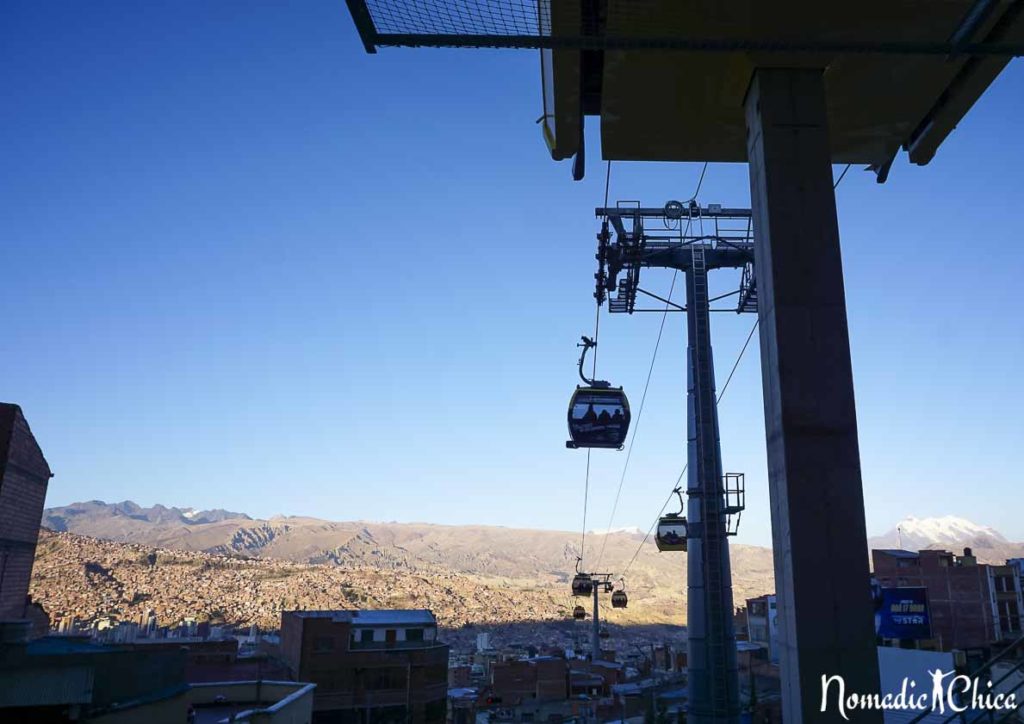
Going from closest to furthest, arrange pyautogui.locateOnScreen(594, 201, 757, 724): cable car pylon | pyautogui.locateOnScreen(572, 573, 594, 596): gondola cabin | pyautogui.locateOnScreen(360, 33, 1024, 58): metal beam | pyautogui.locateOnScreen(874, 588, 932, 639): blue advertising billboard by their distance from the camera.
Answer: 1. pyautogui.locateOnScreen(360, 33, 1024, 58): metal beam
2. pyautogui.locateOnScreen(594, 201, 757, 724): cable car pylon
3. pyautogui.locateOnScreen(572, 573, 594, 596): gondola cabin
4. pyautogui.locateOnScreen(874, 588, 932, 639): blue advertising billboard

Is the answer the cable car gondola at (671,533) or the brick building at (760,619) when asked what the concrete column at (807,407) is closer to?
the cable car gondola at (671,533)

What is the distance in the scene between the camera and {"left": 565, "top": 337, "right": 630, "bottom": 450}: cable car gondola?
14227 millimetres

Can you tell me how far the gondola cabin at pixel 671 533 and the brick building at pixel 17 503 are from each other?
741 inches

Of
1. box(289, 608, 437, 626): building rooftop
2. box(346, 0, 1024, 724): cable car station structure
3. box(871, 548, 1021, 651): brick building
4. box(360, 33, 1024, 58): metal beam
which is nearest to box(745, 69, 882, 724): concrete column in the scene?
box(346, 0, 1024, 724): cable car station structure

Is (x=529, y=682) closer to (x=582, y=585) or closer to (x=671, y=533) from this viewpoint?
(x=582, y=585)

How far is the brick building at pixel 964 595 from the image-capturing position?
5228 centimetres

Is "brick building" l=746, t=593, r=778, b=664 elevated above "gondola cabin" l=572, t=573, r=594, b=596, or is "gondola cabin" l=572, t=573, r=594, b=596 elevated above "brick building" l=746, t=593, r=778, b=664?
"gondola cabin" l=572, t=573, r=594, b=596

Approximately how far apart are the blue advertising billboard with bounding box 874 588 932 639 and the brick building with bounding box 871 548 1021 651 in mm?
7014

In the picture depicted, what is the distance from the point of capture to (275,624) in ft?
267

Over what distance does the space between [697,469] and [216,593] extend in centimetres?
A: 9181

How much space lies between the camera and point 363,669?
40.9m

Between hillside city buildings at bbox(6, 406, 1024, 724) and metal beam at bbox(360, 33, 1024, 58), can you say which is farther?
hillside city buildings at bbox(6, 406, 1024, 724)

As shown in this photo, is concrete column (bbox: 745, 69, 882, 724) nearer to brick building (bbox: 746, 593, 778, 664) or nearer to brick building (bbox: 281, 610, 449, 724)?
brick building (bbox: 281, 610, 449, 724)

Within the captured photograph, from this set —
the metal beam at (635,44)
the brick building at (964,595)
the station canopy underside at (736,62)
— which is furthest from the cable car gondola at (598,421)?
the brick building at (964,595)
